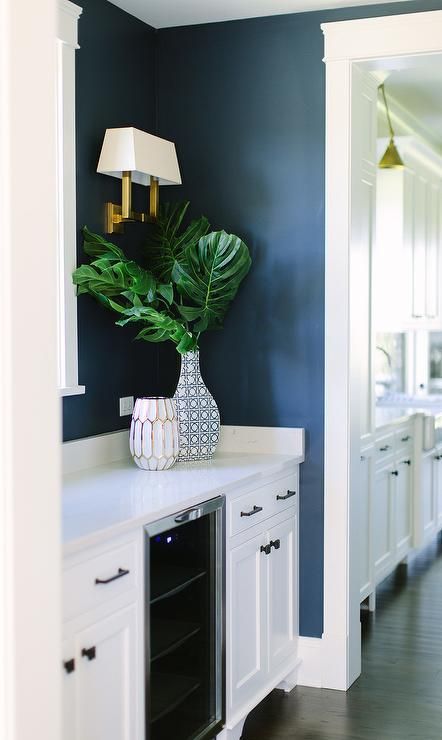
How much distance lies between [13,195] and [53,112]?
23cm

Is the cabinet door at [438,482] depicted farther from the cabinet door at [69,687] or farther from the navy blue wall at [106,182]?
the cabinet door at [69,687]

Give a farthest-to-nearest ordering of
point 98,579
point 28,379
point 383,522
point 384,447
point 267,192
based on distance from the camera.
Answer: point 383,522 → point 384,447 → point 267,192 → point 98,579 → point 28,379

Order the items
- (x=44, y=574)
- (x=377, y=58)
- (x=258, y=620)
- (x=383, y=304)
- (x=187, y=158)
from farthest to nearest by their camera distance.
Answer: (x=383, y=304), (x=187, y=158), (x=377, y=58), (x=258, y=620), (x=44, y=574)

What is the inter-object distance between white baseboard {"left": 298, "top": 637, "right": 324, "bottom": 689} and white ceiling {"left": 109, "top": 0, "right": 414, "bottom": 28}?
2565mm

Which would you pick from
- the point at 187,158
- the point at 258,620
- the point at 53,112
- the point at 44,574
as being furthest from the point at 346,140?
the point at 44,574

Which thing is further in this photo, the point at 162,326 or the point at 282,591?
the point at 282,591

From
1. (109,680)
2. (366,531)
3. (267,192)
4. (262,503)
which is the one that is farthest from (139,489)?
(366,531)

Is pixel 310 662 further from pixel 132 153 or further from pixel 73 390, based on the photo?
pixel 132 153

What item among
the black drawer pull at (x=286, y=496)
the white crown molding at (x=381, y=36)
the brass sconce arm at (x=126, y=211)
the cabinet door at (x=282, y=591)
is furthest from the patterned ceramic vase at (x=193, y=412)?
the white crown molding at (x=381, y=36)

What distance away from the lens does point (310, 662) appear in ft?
13.1

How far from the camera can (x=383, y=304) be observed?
6293mm

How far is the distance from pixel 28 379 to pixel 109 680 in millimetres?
1056

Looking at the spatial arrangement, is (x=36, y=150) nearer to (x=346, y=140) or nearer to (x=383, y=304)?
(x=346, y=140)

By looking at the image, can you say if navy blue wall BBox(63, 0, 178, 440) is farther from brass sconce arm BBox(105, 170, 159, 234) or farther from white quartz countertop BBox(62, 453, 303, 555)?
white quartz countertop BBox(62, 453, 303, 555)
